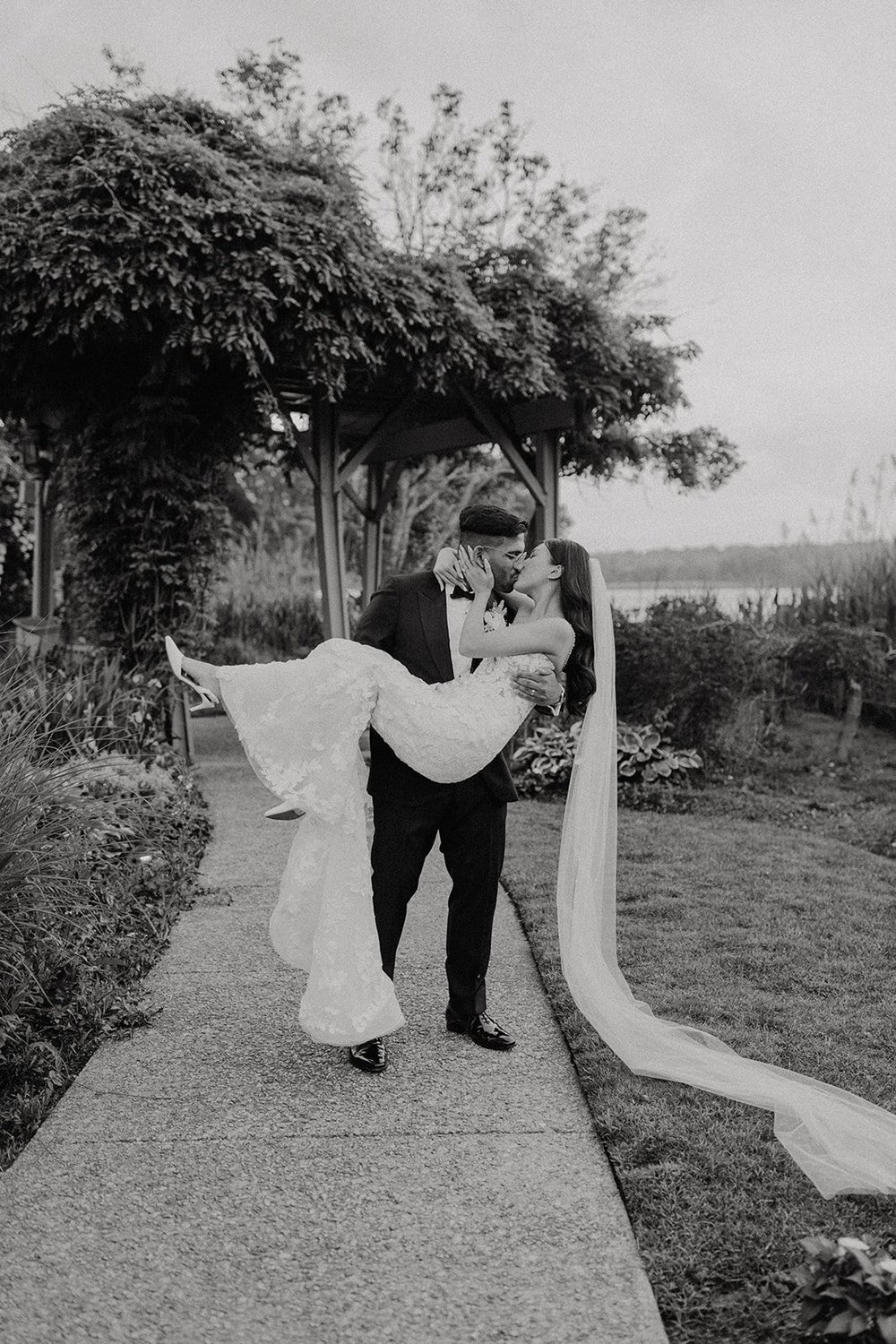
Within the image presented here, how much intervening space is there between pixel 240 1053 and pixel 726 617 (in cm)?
703

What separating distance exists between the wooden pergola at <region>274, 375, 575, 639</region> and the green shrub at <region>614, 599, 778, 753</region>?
2097mm

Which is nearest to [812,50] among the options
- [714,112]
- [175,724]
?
[714,112]

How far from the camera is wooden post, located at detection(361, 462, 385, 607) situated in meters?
13.5

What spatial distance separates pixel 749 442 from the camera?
14656 mm

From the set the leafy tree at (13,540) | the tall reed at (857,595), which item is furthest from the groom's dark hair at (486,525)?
the leafy tree at (13,540)

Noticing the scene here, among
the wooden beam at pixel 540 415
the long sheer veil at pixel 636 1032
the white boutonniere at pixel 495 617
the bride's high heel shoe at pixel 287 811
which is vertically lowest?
the long sheer veil at pixel 636 1032

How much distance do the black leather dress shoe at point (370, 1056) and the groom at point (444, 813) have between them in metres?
0.03

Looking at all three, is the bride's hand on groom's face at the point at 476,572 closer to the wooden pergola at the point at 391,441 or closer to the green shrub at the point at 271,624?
the wooden pergola at the point at 391,441

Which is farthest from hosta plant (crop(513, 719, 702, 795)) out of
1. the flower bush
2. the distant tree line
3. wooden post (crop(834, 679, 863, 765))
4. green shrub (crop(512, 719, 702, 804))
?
the flower bush

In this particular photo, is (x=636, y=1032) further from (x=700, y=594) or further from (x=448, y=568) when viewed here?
(x=700, y=594)

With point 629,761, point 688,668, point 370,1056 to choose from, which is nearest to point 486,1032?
point 370,1056

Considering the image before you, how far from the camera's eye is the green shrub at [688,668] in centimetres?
916

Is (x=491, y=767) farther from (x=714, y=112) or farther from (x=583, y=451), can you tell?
(x=583, y=451)

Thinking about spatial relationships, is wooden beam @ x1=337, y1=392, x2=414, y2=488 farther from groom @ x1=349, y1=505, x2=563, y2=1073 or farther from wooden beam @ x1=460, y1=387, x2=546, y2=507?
groom @ x1=349, y1=505, x2=563, y2=1073
